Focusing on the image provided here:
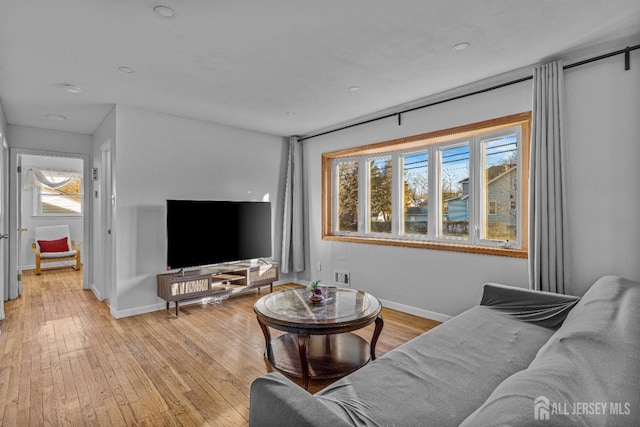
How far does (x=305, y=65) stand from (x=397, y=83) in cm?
96

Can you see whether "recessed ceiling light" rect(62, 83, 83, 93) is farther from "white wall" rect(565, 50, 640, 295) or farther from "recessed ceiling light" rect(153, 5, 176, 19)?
"white wall" rect(565, 50, 640, 295)

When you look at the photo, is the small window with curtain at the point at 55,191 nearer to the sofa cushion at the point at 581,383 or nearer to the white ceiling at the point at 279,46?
the white ceiling at the point at 279,46

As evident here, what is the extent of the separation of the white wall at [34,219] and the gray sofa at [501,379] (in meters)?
7.33

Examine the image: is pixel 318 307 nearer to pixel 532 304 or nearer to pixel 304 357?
pixel 304 357

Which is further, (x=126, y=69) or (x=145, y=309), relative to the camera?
(x=145, y=309)

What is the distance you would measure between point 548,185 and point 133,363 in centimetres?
365

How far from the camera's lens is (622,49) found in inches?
96.0

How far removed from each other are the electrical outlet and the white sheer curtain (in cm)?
649

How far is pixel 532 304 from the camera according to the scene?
2.37 m

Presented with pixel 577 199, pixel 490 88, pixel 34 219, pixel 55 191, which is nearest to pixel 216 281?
pixel 490 88

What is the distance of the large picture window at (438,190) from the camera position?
3.21 metres

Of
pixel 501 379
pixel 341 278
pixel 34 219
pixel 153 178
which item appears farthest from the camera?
pixel 34 219

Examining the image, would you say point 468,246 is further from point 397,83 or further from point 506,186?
point 397,83

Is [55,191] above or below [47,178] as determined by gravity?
below
